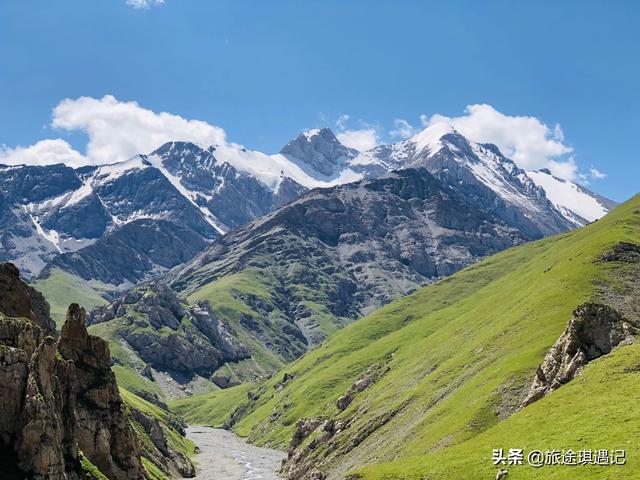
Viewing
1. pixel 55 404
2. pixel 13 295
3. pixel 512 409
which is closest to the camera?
pixel 55 404

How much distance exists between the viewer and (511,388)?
132125 millimetres

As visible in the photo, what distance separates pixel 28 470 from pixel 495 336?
13567 cm

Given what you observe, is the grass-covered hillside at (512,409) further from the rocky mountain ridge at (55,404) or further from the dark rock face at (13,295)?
the dark rock face at (13,295)

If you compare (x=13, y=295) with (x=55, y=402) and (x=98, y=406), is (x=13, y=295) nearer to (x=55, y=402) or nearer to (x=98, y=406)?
(x=55, y=402)

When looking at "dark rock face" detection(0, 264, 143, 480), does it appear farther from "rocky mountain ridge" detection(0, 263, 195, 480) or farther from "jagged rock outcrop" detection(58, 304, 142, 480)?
"jagged rock outcrop" detection(58, 304, 142, 480)

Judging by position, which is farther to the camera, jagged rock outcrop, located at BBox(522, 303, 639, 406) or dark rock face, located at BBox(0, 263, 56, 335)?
jagged rock outcrop, located at BBox(522, 303, 639, 406)

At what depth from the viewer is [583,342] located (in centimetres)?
11031

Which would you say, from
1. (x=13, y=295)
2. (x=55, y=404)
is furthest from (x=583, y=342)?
(x=13, y=295)

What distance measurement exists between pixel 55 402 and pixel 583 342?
8009 centimetres

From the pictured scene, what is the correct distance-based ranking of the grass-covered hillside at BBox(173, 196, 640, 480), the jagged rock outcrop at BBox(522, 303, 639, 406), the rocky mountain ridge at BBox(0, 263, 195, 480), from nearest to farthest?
the rocky mountain ridge at BBox(0, 263, 195, 480) → the grass-covered hillside at BBox(173, 196, 640, 480) → the jagged rock outcrop at BBox(522, 303, 639, 406)

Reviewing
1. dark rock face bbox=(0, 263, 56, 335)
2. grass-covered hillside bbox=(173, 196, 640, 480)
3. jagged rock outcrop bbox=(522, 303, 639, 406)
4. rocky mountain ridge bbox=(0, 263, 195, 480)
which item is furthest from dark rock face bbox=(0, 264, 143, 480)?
jagged rock outcrop bbox=(522, 303, 639, 406)

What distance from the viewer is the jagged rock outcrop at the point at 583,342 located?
108m

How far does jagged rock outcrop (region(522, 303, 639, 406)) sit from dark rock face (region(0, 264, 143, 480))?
69.0m

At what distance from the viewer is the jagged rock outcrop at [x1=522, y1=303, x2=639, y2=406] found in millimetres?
107688
